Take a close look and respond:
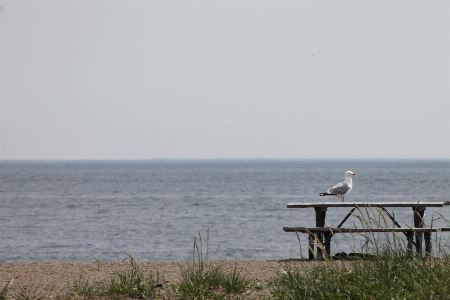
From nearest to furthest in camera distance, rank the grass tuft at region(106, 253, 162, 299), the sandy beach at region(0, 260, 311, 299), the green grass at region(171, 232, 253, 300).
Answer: the green grass at region(171, 232, 253, 300), the grass tuft at region(106, 253, 162, 299), the sandy beach at region(0, 260, 311, 299)

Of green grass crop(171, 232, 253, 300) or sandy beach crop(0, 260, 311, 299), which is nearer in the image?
green grass crop(171, 232, 253, 300)

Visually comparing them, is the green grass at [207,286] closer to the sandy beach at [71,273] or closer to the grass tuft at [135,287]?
the grass tuft at [135,287]

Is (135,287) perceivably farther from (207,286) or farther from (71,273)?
(71,273)

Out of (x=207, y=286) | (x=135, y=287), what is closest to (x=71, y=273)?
(x=135, y=287)

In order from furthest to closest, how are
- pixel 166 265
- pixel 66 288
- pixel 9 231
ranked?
pixel 9 231
pixel 166 265
pixel 66 288

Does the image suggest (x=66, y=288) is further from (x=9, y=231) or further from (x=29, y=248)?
(x=9, y=231)

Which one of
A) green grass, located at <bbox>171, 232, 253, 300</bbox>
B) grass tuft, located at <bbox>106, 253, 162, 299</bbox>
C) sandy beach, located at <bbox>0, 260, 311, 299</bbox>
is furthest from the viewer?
sandy beach, located at <bbox>0, 260, 311, 299</bbox>

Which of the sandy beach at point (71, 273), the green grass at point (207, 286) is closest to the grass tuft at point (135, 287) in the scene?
the green grass at point (207, 286)

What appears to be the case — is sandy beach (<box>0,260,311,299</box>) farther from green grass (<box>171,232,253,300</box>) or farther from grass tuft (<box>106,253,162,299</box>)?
green grass (<box>171,232,253,300</box>)

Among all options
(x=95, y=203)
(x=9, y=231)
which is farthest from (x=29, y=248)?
Answer: (x=95, y=203)

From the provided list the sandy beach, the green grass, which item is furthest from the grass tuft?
the sandy beach

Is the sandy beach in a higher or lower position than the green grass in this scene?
lower

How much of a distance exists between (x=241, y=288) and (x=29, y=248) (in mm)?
20500

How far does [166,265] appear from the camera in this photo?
427 inches
